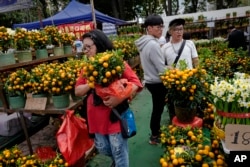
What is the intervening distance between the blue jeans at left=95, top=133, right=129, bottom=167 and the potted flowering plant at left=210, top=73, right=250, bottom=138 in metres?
0.92

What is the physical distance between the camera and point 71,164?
2.27m

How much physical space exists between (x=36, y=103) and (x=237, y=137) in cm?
216

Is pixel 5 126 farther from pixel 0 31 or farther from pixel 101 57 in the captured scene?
pixel 101 57

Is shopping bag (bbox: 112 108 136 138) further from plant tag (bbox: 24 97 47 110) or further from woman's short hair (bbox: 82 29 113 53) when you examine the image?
plant tag (bbox: 24 97 47 110)

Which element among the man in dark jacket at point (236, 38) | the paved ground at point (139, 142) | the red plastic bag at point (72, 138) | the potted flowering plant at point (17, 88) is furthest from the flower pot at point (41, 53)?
the man in dark jacket at point (236, 38)

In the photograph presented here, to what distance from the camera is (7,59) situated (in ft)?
9.49

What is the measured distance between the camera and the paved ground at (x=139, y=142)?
3064mm

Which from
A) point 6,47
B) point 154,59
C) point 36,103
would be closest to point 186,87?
point 154,59

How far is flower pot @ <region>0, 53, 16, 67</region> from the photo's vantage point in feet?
9.29

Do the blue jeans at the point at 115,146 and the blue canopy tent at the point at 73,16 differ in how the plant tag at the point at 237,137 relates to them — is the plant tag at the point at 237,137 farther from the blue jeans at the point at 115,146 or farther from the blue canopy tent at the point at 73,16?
the blue canopy tent at the point at 73,16

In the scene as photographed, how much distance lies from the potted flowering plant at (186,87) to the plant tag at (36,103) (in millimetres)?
1347

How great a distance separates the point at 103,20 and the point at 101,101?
10.2 meters

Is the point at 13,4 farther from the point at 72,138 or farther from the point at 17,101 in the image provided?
the point at 72,138

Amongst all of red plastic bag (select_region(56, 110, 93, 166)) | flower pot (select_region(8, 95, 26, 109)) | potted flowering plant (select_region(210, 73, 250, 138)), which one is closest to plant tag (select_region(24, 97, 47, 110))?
flower pot (select_region(8, 95, 26, 109))
